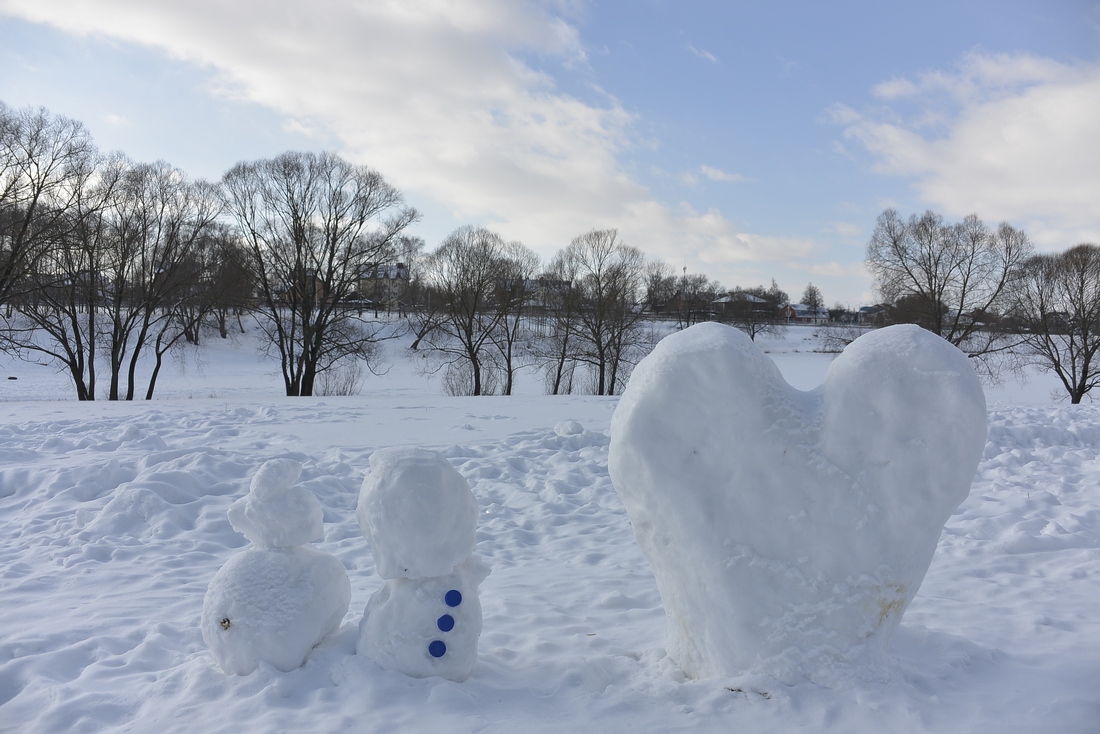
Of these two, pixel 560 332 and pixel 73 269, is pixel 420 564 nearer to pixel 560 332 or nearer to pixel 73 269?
pixel 73 269

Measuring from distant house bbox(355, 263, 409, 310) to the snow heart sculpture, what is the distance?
22.6 m

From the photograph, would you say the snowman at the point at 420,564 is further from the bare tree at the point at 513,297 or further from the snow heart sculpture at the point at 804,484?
the bare tree at the point at 513,297

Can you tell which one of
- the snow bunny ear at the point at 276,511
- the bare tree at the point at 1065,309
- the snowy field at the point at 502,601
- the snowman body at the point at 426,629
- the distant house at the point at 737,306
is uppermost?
the distant house at the point at 737,306

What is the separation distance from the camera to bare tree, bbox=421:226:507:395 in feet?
87.0

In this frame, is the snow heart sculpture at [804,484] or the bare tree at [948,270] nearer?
the snow heart sculpture at [804,484]

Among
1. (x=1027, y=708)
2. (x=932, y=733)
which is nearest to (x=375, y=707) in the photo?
(x=932, y=733)

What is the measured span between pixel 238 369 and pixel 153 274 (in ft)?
46.6

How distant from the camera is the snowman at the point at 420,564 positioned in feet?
8.95

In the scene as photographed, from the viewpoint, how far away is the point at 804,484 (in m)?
2.69

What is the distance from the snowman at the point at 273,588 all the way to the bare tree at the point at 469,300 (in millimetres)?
22706

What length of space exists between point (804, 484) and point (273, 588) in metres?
2.49

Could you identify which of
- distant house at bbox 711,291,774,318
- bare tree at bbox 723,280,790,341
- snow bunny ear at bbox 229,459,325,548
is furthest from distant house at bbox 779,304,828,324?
snow bunny ear at bbox 229,459,325,548

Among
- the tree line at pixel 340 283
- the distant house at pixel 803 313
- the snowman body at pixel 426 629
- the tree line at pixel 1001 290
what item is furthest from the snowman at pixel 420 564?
the distant house at pixel 803 313

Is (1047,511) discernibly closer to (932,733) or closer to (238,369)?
(932,733)
